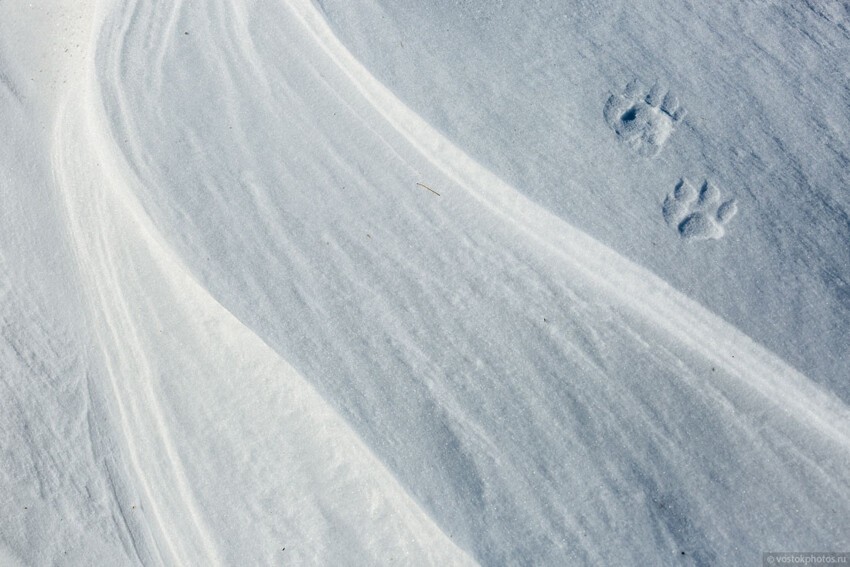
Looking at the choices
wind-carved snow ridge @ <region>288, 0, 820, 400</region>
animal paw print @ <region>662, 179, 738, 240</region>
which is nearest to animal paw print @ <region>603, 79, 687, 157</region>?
wind-carved snow ridge @ <region>288, 0, 820, 400</region>

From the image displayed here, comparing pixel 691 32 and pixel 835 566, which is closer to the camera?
pixel 835 566

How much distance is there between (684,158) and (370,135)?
960mm

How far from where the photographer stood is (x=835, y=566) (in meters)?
1.61

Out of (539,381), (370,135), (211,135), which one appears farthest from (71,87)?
(539,381)

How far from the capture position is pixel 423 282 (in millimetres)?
1783

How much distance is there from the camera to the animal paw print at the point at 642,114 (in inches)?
71.4

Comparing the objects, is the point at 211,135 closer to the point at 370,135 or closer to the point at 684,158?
the point at 370,135

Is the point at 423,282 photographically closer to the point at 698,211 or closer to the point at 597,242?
the point at 597,242

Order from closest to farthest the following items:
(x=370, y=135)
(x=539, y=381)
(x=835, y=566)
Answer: (x=835, y=566) < (x=539, y=381) < (x=370, y=135)

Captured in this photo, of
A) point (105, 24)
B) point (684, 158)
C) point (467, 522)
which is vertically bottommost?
point (467, 522)

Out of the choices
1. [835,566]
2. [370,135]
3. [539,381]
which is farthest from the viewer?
[370,135]

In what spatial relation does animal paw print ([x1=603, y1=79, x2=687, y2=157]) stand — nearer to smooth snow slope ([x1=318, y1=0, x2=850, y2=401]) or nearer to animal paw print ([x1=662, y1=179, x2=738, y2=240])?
smooth snow slope ([x1=318, y1=0, x2=850, y2=401])

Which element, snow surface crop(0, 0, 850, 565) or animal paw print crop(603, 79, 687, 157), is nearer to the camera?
snow surface crop(0, 0, 850, 565)

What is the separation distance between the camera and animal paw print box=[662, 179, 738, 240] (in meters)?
1.76
